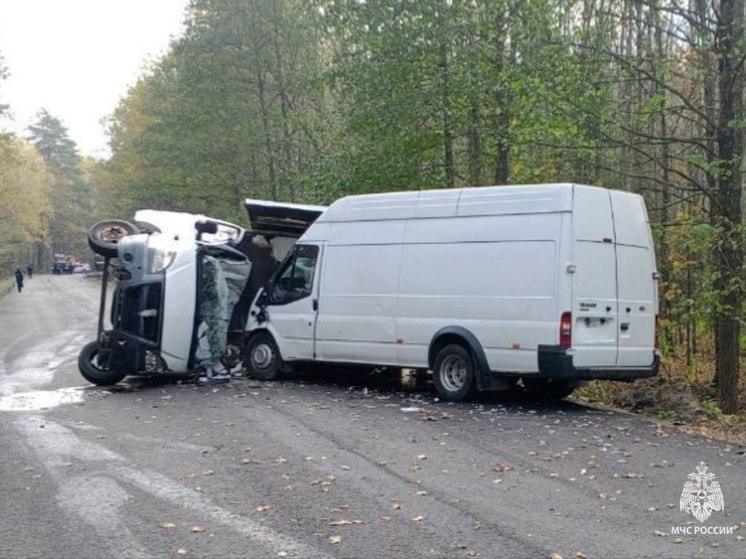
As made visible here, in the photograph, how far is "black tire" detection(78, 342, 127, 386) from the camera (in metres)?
13.0

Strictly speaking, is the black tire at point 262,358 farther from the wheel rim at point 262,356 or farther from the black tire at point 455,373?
the black tire at point 455,373

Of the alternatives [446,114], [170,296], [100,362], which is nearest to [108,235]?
[170,296]

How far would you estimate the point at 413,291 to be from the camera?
11359 mm

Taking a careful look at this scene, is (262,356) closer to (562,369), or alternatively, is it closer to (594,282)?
(562,369)

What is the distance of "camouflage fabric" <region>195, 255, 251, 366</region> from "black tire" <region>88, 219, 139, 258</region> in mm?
1518

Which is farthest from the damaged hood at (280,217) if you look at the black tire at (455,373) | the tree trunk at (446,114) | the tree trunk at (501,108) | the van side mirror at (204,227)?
the black tire at (455,373)

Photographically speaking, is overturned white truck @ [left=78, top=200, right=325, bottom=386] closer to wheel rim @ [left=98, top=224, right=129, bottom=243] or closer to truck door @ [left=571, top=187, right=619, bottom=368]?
wheel rim @ [left=98, top=224, right=129, bottom=243]

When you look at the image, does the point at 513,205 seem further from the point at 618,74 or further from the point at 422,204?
the point at 618,74

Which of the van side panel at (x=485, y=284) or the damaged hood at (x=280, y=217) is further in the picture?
the damaged hood at (x=280, y=217)

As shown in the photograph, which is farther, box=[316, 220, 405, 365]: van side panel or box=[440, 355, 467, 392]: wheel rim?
box=[316, 220, 405, 365]: van side panel

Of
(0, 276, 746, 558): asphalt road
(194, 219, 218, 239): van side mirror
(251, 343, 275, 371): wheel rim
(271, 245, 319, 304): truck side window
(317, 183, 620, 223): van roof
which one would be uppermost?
(317, 183, 620, 223): van roof

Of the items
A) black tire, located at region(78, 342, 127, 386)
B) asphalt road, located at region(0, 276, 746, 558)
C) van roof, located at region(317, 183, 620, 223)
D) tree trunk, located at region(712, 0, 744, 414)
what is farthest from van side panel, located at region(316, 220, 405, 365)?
tree trunk, located at region(712, 0, 744, 414)

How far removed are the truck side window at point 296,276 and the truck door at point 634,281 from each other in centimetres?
451

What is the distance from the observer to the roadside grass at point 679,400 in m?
9.43
